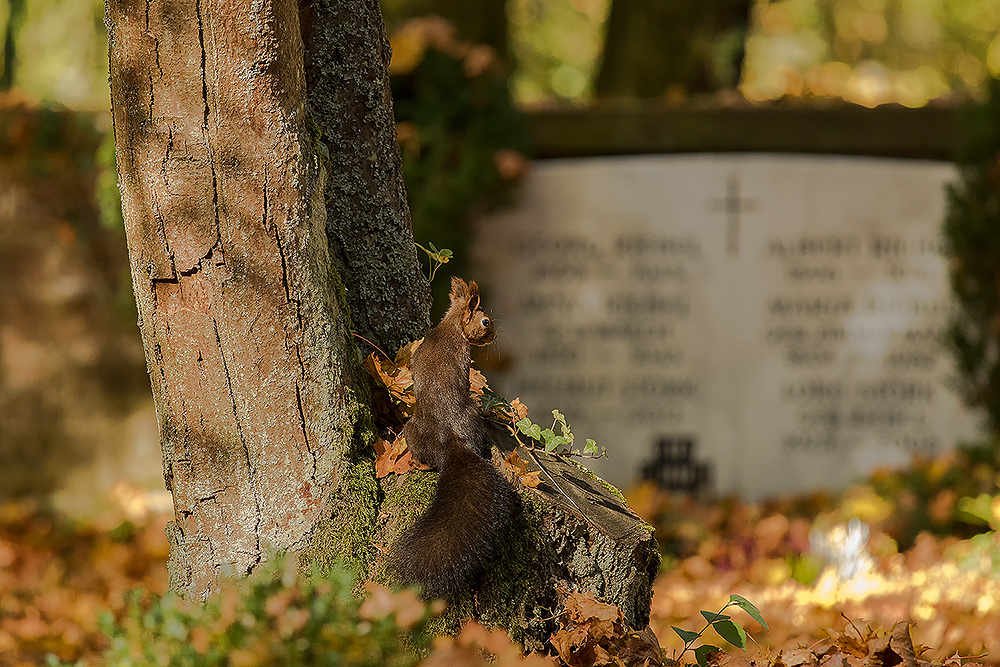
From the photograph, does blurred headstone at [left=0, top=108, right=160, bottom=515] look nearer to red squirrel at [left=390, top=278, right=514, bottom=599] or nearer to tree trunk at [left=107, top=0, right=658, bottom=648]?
tree trunk at [left=107, top=0, right=658, bottom=648]

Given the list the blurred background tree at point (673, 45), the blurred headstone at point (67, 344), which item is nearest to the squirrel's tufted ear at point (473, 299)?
the blurred background tree at point (673, 45)

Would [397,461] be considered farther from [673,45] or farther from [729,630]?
[673,45]

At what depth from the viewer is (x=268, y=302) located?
69.2 inches

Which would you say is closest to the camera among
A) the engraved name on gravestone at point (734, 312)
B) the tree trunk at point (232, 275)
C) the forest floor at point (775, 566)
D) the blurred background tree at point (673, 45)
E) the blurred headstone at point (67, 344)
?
the tree trunk at point (232, 275)

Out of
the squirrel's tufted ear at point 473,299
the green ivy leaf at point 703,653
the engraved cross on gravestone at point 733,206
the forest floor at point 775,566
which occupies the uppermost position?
the squirrel's tufted ear at point 473,299

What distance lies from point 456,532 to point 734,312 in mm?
3991

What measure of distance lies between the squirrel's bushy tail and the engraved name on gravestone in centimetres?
355

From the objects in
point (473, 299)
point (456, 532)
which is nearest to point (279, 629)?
point (456, 532)

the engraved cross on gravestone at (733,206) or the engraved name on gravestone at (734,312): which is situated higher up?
the engraved cross on gravestone at (733,206)

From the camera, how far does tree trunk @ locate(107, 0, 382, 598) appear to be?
1.70 m

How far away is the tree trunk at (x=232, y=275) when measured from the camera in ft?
5.57

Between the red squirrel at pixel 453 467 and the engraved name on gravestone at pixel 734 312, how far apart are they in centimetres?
339

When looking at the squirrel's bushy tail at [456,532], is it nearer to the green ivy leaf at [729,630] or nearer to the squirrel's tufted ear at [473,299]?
the squirrel's tufted ear at [473,299]

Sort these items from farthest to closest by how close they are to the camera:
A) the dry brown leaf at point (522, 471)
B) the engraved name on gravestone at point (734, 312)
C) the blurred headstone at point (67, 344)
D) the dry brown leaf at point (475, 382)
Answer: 1. the engraved name on gravestone at point (734, 312)
2. the blurred headstone at point (67, 344)
3. the dry brown leaf at point (475, 382)
4. the dry brown leaf at point (522, 471)
